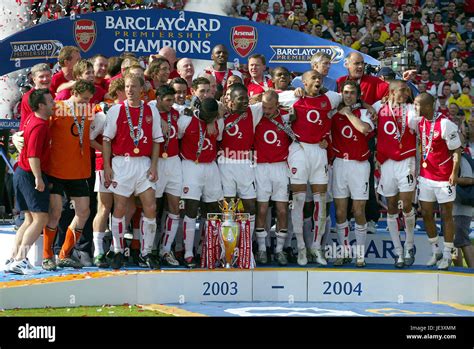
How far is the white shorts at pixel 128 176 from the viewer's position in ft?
35.8

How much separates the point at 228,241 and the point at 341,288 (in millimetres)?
1300

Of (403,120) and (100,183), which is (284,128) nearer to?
(403,120)

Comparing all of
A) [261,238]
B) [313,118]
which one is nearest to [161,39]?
[313,118]

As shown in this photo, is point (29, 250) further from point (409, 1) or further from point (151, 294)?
point (409, 1)

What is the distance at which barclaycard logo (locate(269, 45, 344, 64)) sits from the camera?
14539 millimetres

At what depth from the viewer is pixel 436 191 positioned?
11.5 meters

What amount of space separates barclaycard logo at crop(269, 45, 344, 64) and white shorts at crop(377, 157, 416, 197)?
10.8ft

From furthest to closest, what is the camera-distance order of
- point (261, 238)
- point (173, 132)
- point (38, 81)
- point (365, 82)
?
point (365, 82)
point (261, 238)
point (173, 132)
point (38, 81)

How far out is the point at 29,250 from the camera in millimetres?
11430

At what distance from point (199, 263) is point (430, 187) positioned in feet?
8.81

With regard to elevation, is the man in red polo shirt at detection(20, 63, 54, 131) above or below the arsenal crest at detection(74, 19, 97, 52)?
below

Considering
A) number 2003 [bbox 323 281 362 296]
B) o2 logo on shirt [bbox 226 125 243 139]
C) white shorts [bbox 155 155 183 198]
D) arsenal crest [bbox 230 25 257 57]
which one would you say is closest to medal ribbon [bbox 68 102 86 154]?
white shorts [bbox 155 155 183 198]

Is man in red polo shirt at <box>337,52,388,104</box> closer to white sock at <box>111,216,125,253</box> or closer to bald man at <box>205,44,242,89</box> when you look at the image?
bald man at <box>205,44,242,89</box>
